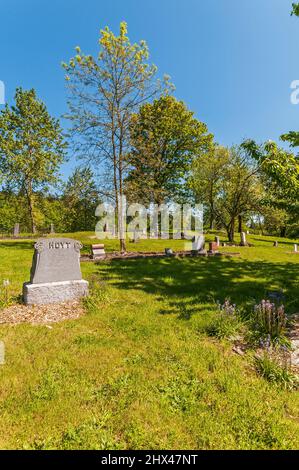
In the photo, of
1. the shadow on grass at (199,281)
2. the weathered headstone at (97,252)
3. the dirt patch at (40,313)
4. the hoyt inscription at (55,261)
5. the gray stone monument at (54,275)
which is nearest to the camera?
the dirt patch at (40,313)

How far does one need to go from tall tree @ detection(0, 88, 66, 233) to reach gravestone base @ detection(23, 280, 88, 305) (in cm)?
2670

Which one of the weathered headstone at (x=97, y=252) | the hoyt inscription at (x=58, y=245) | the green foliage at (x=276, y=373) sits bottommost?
the green foliage at (x=276, y=373)

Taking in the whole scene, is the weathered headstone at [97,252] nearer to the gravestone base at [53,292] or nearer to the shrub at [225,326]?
the gravestone base at [53,292]

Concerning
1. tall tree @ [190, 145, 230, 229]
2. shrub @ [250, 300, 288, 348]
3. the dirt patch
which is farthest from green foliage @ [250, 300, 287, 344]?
tall tree @ [190, 145, 230, 229]

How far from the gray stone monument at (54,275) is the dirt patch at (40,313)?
0.85 ft

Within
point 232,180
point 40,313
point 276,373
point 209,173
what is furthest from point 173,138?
point 276,373

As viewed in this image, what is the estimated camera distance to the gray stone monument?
6750 mm

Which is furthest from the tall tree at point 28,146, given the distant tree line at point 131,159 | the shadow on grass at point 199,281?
the shadow on grass at point 199,281

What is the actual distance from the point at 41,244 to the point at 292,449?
674cm

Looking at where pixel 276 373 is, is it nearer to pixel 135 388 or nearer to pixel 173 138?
pixel 135 388

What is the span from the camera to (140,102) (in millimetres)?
15453

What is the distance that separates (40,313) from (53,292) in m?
0.78

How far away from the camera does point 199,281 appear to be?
9672 mm

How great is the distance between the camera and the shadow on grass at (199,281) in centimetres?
743
